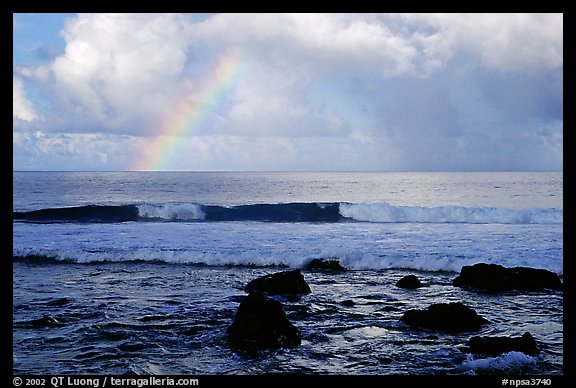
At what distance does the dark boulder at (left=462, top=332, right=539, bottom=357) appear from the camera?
7.03 m

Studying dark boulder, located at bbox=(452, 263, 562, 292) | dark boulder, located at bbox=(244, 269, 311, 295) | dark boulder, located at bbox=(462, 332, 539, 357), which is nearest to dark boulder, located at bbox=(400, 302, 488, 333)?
dark boulder, located at bbox=(462, 332, 539, 357)

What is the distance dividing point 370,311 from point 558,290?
214 inches

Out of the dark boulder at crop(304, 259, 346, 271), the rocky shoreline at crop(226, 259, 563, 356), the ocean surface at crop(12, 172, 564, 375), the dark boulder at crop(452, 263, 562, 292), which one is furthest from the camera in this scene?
the dark boulder at crop(304, 259, 346, 271)

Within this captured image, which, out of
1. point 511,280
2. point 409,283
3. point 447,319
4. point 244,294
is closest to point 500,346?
point 447,319

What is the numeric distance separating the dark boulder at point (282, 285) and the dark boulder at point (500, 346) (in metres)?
5.07

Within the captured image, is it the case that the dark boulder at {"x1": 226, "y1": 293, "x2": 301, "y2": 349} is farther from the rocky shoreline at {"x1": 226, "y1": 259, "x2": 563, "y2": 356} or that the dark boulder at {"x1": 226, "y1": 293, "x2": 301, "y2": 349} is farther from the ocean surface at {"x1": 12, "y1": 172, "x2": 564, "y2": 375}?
the ocean surface at {"x1": 12, "y1": 172, "x2": 564, "y2": 375}

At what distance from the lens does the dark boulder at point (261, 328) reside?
756cm

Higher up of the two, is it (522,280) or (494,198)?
(494,198)

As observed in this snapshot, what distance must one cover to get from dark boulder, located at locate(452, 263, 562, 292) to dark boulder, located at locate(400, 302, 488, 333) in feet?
11.9
